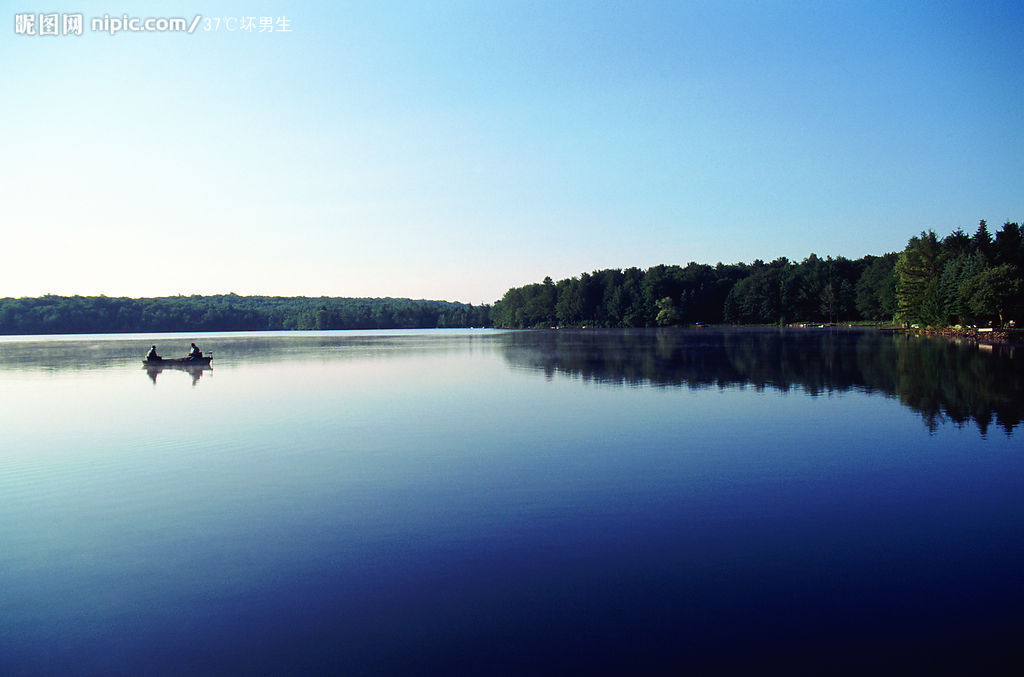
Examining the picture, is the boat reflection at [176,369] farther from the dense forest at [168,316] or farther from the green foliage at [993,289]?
the dense forest at [168,316]

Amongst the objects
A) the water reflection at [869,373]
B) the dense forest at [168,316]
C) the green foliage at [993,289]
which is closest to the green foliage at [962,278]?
the green foliage at [993,289]

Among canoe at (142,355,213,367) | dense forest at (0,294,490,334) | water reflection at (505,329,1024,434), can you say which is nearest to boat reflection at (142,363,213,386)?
canoe at (142,355,213,367)

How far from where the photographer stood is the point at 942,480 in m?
11.3

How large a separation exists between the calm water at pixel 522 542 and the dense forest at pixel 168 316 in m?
156

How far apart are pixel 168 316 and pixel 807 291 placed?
14581cm

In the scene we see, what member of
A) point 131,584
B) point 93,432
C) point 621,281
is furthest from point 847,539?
point 621,281

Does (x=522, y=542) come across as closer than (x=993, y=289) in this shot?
Yes

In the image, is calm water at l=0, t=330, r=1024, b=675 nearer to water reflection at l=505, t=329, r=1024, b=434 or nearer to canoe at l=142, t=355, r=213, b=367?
water reflection at l=505, t=329, r=1024, b=434

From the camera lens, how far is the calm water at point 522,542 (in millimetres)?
6027

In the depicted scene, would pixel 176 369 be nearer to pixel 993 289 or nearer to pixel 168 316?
pixel 993 289

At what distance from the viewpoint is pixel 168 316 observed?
529ft

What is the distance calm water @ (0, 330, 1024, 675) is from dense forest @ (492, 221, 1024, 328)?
1855 inches

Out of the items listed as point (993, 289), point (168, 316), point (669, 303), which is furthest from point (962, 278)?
point (168, 316)

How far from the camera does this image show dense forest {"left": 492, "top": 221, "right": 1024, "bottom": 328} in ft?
191
